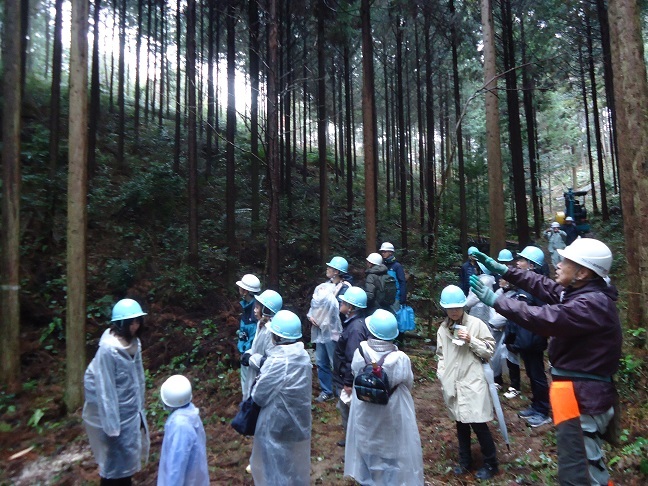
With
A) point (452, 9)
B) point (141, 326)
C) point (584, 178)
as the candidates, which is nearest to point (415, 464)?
point (141, 326)

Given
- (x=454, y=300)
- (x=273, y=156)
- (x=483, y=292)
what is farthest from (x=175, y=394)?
(x=273, y=156)

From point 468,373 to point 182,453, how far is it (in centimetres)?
275

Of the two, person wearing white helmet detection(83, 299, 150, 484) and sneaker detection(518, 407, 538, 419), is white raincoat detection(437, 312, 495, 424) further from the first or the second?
person wearing white helmet detection(83, 299, 150, 484)

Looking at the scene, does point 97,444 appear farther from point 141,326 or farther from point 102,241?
point 102,241

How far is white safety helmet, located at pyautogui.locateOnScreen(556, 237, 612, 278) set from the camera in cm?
268

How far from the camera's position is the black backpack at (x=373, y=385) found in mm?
3391

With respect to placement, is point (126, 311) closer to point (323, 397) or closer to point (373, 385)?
point (373, 385)

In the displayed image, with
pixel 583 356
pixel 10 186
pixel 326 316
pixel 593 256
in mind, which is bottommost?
pixel 326 316

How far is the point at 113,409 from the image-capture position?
338 cm

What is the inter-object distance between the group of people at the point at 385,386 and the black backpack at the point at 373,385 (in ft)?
0.06

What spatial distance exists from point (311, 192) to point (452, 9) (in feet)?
35.0

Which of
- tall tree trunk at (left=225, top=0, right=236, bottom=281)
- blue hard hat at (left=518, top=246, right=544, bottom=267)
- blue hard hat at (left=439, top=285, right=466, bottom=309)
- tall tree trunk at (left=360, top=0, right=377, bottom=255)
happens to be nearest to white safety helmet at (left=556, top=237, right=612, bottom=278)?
blue hard hat at (left=439, top=285, right=466, bottom=309)

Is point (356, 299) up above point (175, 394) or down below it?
above

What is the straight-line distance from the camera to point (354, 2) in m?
12.7
